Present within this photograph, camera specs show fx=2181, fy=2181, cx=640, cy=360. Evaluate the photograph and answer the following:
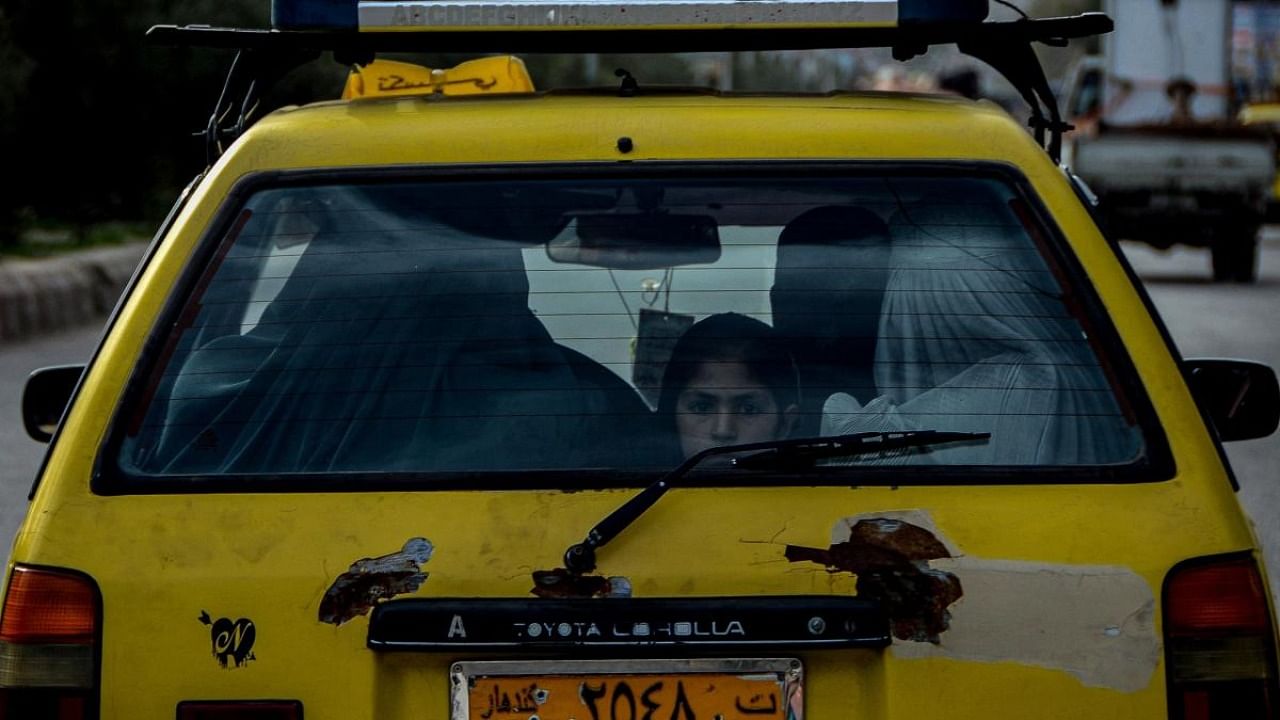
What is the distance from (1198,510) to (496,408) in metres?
0.88

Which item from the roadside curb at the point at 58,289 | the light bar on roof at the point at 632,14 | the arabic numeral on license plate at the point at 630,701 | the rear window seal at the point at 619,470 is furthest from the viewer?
the roadside curb at the point at 58,289

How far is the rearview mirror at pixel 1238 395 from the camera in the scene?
3.51 m

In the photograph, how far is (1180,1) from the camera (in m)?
28.4

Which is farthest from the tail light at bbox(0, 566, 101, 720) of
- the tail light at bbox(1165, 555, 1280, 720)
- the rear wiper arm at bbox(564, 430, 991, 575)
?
the tail light at bbox(1165, 555, 1280, 720)

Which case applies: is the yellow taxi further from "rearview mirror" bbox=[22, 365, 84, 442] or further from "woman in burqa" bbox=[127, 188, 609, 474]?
"rearview mirror" bbox=[22, 365, 84, 442]

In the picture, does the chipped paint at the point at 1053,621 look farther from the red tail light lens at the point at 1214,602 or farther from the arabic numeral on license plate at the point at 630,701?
the arabic numeral on license plate at the point at 630,701

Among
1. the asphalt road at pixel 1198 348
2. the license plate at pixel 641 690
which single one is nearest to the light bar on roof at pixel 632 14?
the license plate at pixel 641 690

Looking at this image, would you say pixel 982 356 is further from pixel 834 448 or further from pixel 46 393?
pixel 46 393

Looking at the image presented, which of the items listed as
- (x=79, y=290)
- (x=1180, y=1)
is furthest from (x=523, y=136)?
(x=1180, y=1)

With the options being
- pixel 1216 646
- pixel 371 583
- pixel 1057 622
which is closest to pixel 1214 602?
pixel 1216 646

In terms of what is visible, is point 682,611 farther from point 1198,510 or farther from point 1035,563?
point 1198,510

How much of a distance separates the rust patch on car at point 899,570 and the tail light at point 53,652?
2.75ft

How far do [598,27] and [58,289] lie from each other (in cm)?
1305

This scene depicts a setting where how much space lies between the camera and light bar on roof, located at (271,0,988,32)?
3.27 meters
